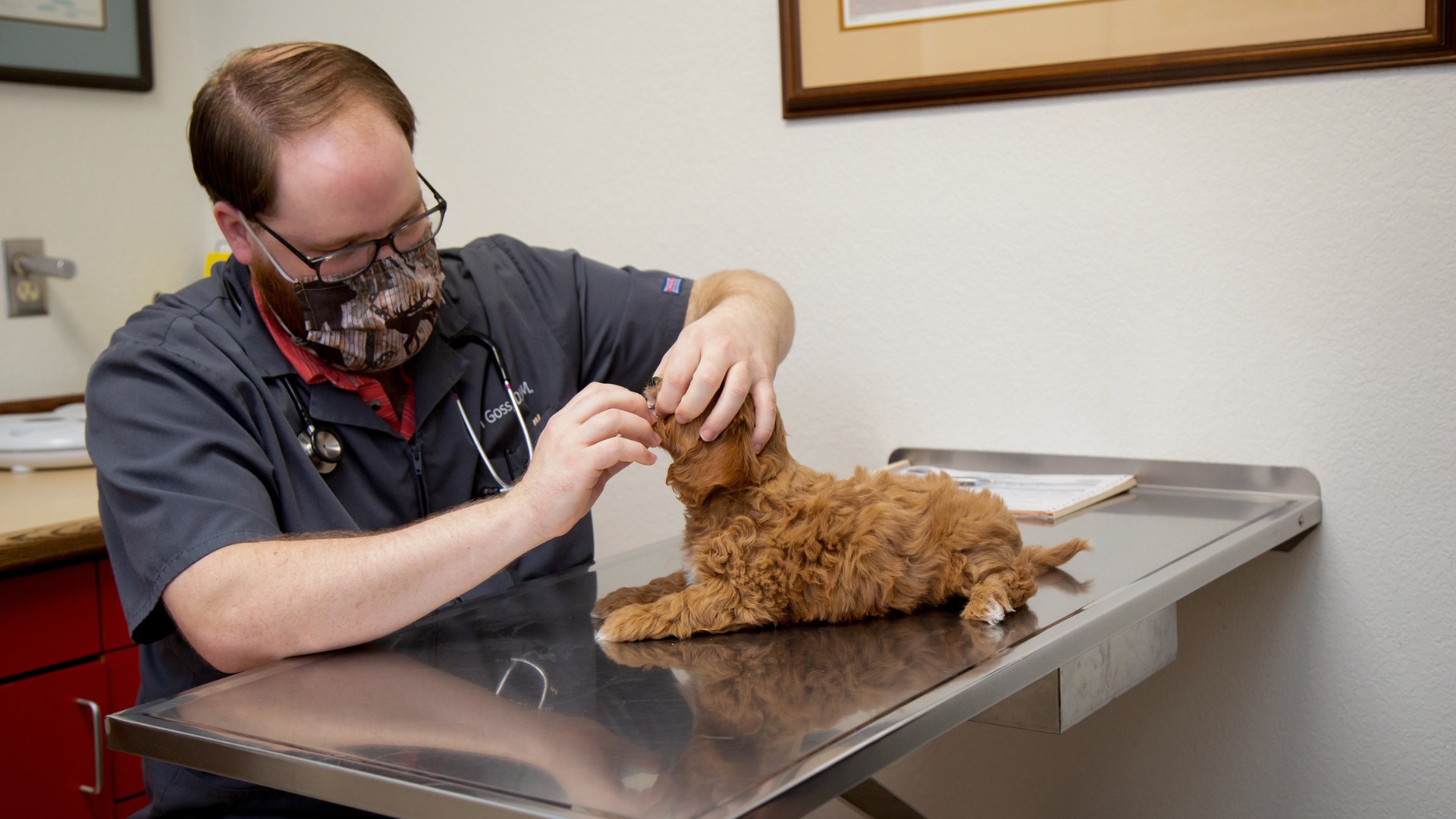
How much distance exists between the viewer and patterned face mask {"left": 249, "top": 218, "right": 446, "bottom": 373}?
57.9 inches

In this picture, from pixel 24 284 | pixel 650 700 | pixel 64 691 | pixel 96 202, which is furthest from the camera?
pixel 96 202

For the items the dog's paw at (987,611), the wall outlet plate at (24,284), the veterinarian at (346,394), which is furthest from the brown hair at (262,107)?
the wall outlet plate at (24,284)

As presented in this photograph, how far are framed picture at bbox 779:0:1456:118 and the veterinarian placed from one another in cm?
46

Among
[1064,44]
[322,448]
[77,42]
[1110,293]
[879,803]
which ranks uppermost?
[77,42]

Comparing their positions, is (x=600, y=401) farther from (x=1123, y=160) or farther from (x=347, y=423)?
(x=1123, y=160)

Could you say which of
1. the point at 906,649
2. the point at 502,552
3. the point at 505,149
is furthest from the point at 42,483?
the point at 906,649

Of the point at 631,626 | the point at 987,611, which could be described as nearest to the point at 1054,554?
the point at 987,611

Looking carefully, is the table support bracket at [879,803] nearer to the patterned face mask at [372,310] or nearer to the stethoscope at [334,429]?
the stethoscope at [334,429]

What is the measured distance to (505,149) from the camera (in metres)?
2.45

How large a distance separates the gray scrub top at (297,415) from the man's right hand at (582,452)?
309mm

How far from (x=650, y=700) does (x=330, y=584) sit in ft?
1.27

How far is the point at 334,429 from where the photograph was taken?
1529 millimetres

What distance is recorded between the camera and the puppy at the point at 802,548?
46.5 inches

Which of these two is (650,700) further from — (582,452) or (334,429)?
(334,429)
